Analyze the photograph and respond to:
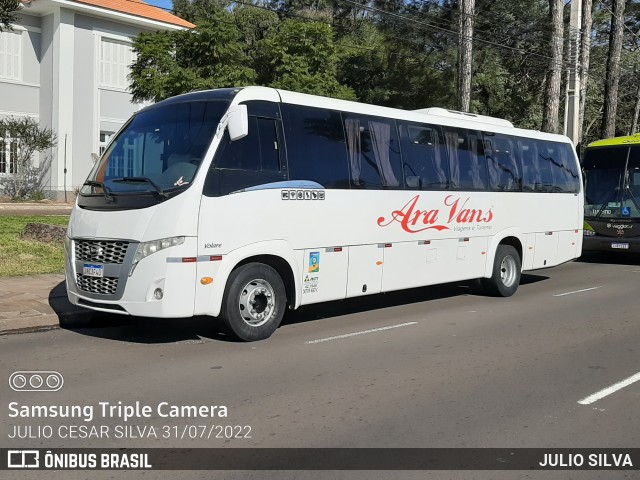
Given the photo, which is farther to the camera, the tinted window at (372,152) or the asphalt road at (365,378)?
the tinted window at (372,152)

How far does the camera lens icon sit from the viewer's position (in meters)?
6.28

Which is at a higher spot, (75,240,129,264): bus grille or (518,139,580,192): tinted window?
(518,139,580,192): tinted window

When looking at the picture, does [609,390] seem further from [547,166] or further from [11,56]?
[11,56]

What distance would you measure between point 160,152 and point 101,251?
1.32 m

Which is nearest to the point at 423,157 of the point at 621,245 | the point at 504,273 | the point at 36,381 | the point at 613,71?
the point at 504,273

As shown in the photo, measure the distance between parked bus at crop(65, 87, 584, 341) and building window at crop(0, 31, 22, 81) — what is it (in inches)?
976

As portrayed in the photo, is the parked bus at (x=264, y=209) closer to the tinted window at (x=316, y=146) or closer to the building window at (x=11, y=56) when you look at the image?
the tinted window at (x=316, y=146)

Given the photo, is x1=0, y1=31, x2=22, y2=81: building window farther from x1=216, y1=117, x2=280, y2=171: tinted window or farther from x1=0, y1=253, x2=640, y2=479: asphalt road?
x1=216, y1=117, x2=280, y2=171: tinted window

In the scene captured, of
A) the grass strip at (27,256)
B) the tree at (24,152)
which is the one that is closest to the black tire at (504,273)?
the grass strip at (27,256)

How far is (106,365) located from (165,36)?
18.4 metres

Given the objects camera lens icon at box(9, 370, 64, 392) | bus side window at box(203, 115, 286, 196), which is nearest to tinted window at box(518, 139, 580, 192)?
bus side window at box(203, 115, 286, 196)

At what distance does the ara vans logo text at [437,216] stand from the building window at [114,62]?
2454cm

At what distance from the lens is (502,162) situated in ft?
40.9

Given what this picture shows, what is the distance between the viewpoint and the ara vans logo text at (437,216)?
400 inches
